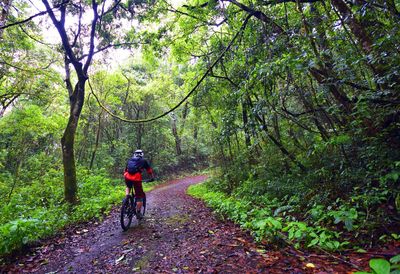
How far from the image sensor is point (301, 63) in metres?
4.37

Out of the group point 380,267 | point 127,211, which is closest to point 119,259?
point 127,211

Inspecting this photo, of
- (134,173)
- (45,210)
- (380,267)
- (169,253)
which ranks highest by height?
(134,173)

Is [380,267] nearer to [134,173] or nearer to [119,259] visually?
[119,259]

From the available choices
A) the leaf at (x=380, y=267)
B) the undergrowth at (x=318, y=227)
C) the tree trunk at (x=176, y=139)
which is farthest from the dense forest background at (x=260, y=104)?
the tree trunk at (x=176, y=139)

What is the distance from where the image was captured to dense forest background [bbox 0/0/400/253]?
4.28m

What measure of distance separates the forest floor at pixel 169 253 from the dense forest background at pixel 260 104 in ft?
1.31

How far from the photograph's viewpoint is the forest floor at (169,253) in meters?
3.51

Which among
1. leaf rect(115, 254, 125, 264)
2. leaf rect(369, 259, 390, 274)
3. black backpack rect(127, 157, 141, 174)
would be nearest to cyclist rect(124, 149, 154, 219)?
black backpack rect(127, 157, 141, 174)

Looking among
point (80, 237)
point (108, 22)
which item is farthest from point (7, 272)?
point (108, 22)

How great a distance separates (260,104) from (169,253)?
3.65m

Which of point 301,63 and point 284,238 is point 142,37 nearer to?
point 301,63

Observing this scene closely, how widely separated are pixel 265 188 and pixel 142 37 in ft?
24.1

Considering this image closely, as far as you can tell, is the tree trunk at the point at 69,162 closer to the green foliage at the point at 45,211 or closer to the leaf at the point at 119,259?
the green foliage at the point at 45,211

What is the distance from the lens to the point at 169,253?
15.0ft
